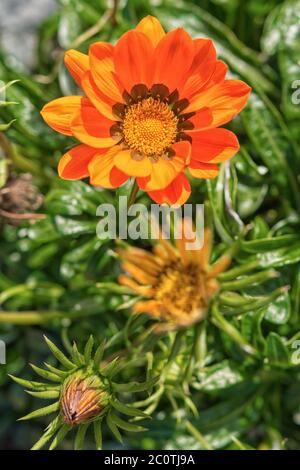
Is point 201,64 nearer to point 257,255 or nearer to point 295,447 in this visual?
point 257,255

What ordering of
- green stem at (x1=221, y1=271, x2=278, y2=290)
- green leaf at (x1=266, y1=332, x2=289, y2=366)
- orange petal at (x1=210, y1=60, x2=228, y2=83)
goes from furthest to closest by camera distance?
green leaf at (x1=266, y1=332, x2=289, y2=366) → orange petal at (x1=210, y1=60, x2=228, y2=83) → green stem at (x1=221, y1=271, x2=278, y2=290)

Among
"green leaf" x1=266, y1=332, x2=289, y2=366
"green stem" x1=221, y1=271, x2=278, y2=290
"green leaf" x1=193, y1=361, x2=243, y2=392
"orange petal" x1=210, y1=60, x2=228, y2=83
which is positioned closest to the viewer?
"green stem" x1=221, y1=271, x2=278, y2=290

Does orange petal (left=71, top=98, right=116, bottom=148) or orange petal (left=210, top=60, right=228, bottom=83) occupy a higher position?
orange petal (left=210, top=60, right=228, bottom=83)

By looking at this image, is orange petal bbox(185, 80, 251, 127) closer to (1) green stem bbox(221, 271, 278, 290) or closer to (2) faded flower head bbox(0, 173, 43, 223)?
(1) green stem bbox(221, 271, 278, 290)

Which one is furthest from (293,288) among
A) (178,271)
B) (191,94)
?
(191,94)

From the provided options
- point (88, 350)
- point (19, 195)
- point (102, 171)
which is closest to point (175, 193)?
point (102, 171)

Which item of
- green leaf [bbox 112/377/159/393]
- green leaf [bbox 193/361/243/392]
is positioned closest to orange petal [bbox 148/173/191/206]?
green leaf [bbox 112/377/159/393]

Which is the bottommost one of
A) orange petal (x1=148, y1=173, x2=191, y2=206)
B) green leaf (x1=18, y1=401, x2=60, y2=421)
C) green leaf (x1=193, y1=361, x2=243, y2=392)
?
green leaf (x1=18, y1=401, x2=60, y2=421)
